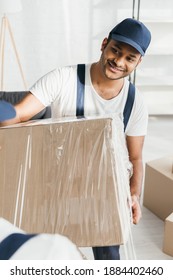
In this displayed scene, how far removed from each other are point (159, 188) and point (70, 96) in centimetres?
113

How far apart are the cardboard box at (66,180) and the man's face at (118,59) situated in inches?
10.6

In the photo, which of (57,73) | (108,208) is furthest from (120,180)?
(57,73)

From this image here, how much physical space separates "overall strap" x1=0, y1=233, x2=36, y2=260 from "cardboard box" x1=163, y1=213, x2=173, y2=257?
56.4 inches

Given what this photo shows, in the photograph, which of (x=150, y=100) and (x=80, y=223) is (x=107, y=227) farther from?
(x=150, y=100)

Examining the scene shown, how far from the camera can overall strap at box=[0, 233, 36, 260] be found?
323 millimetres

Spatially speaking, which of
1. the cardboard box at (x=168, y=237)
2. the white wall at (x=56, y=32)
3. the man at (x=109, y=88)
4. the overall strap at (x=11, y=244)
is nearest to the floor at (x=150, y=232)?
the cardboard box at (x=168, y=237)

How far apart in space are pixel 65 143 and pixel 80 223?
166 millimetres

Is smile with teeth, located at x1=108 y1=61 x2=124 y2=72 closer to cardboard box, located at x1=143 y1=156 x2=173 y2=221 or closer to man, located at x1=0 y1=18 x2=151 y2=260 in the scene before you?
man, located at x1=0 y1=18 x2=151 y2=260

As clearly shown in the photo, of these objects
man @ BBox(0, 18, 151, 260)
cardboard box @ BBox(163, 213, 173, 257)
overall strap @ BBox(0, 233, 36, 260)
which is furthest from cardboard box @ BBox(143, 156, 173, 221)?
overall strap @ BBox(0, 233, 36, 260)

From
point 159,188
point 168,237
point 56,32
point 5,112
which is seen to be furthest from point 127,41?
point 56,32

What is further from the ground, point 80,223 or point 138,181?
point 80,223

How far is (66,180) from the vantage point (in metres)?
0.72

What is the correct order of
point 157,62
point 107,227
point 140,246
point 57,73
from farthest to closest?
point 157,62
point 140,246
point 57,73
point 107,227

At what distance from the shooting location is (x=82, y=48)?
3.37 metres
